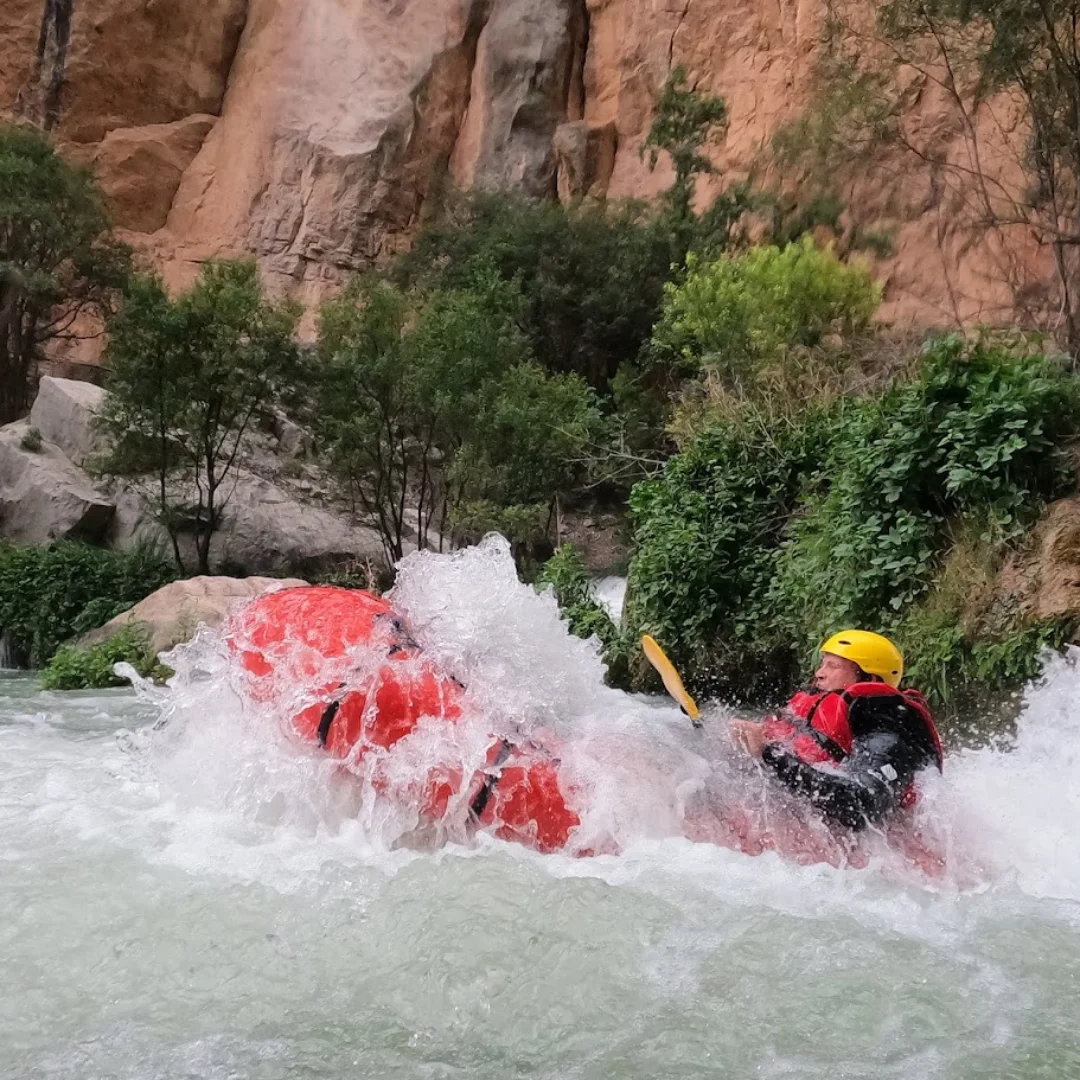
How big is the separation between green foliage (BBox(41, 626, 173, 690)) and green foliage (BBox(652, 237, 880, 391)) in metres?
6.73

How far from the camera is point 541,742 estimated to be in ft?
13.0

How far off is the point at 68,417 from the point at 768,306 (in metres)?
10.8

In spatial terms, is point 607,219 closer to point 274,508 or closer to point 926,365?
point 274,508

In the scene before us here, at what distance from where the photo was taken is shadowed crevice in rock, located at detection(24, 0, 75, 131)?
897 inches

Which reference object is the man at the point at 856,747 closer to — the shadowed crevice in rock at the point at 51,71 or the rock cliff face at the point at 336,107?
the rock cliff face at the point at 336,107

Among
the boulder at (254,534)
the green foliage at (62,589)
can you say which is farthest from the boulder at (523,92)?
the green foliage at (62,589)

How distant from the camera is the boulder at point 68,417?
50.5ft

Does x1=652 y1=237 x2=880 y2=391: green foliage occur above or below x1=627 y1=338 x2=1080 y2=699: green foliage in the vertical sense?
above

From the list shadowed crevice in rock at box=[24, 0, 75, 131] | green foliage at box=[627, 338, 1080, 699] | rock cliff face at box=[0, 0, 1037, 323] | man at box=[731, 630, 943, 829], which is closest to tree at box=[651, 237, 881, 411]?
green foliage at box=[627, 338, 1080, 699]

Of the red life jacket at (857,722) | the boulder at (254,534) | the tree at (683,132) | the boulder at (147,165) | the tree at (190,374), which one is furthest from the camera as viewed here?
the boulder at (147,165)

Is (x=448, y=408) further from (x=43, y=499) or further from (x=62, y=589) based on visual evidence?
(x=43, y=499)

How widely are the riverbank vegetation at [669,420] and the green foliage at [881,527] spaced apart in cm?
2

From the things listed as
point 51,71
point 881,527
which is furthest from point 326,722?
point 51,71

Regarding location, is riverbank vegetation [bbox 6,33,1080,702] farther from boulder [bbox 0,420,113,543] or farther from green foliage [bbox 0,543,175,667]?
boulder [bbox 0,420,113,543]
